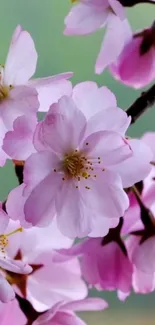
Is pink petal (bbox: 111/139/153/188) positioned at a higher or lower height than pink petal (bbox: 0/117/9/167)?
lower

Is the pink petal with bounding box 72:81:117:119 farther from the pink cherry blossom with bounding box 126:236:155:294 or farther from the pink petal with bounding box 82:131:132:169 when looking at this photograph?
the pink cherry blossom with bounding box 126:236:155:294

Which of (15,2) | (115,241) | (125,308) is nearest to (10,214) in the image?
(115,241)

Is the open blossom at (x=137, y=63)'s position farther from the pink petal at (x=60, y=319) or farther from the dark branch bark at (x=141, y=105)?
the pink petal at (x=60, y=319)

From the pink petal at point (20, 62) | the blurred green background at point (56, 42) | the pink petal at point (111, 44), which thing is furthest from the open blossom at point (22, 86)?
the blurred green background at point (56, 42)

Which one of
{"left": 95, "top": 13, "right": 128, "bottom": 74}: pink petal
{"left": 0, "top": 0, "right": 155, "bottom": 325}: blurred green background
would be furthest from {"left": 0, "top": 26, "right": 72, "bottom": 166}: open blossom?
{"left": 0, "top": 0, "right": 155, "bottom": 325}: blurred green background

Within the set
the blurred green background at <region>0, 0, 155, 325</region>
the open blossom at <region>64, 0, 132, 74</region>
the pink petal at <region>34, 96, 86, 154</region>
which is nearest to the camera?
the pink petal at <region>34, 96, 86, 154</region>

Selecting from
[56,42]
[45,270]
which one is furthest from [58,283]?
[56,42]
